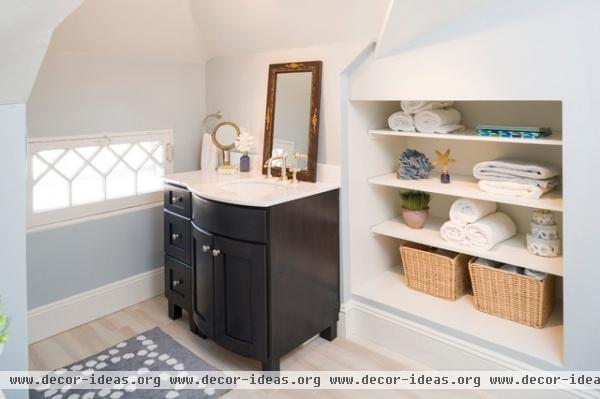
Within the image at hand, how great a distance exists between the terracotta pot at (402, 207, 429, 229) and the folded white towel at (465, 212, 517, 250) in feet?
1.04

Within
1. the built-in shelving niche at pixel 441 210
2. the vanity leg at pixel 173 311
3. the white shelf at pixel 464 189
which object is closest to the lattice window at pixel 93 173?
the vanity leg at pixel 173 311

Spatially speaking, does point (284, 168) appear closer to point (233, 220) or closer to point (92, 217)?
point (233, 220)

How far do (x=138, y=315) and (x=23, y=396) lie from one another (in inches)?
49.3

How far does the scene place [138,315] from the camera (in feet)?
9.68

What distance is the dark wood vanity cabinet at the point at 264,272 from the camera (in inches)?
86.0

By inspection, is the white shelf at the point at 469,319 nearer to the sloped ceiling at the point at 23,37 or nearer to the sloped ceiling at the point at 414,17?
the sloped ceiling at the point at 414,17

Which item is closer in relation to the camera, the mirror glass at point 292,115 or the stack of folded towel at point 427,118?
the stack of folded towel at point 427,118

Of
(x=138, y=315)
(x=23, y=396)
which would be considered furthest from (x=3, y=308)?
(x=138, y=315)

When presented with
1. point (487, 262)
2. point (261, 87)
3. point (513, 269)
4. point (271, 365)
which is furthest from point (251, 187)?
point (513, 269)

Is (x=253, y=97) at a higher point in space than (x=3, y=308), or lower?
higher

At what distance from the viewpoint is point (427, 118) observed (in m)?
2.39

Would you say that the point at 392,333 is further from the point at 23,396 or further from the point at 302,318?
the point at 23,396

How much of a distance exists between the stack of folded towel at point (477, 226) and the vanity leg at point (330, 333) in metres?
0.77

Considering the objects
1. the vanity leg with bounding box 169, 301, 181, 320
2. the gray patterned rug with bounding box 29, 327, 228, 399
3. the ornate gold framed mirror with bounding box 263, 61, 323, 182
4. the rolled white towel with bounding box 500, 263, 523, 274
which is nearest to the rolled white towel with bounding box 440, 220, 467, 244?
the rolled white towel with bounding box 500, 263, 523, 274
